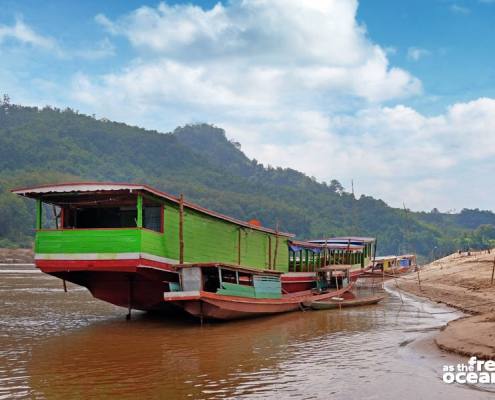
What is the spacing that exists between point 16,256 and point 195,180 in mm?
76740

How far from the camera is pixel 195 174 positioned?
152500mm

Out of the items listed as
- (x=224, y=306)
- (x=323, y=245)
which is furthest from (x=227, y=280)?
(x=323, y=245)

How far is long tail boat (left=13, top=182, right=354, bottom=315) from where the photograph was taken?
13633mm

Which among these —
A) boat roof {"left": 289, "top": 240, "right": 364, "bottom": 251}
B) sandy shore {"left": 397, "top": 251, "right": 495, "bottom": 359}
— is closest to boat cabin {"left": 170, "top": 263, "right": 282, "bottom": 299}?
boat roof {"left": 289, "top": 240, "right": 364, "bottom": 251}

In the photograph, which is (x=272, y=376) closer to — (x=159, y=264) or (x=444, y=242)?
(x=159, y=264)

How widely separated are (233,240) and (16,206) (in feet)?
249

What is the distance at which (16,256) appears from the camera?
2940 inches

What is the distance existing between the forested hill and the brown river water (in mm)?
84788

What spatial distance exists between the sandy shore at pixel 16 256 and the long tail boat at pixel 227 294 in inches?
2505

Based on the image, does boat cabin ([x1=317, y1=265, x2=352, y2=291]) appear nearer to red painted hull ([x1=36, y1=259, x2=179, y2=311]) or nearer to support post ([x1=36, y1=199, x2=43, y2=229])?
red painted hull ([x1=36, y1=259, x2=179, y2=311])

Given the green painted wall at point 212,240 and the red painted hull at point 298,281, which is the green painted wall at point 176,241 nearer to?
the green painted wall at point 212,240

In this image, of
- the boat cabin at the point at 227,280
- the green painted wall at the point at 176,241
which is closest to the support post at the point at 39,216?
the green painted wall at the point at 176,241

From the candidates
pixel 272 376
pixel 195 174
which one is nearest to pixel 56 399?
pixel 272 376

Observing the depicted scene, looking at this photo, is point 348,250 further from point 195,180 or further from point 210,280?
point 195,180
